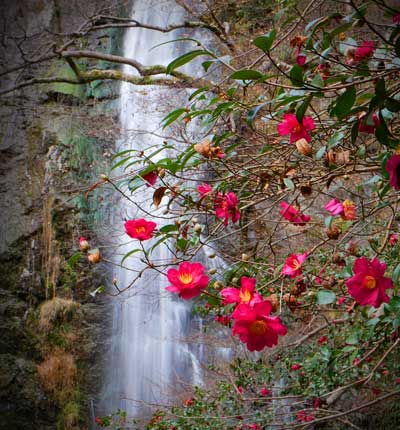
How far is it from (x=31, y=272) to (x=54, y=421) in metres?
1.40

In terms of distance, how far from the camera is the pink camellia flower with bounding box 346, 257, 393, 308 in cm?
71

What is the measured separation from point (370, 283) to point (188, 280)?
0.30m

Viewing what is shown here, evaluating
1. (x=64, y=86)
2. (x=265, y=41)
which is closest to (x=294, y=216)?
(x=265, y=41)

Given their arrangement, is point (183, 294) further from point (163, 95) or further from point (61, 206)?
point (61, 206)

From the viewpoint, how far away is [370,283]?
711 millimetres

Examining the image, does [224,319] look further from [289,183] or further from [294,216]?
[289,183]

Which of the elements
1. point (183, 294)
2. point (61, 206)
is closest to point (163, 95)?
point (61, 206)

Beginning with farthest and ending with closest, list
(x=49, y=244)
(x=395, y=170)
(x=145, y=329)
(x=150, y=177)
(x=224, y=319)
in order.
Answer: (x=49, y=244), (x=145, y=329), (x=224, y=319), (x=150, y=177), (x=395, y=170)

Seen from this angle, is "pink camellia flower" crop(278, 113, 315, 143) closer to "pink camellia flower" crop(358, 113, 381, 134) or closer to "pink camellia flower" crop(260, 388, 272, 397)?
"pink camellia flower" crop(358, 113, 381, 134)

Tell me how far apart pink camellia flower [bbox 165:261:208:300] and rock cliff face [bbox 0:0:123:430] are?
330cm

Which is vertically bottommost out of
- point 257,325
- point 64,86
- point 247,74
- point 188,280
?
point 257,325

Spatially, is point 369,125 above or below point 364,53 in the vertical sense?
below

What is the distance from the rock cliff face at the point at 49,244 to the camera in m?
4.09

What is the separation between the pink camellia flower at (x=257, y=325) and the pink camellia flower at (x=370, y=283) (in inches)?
5.3
